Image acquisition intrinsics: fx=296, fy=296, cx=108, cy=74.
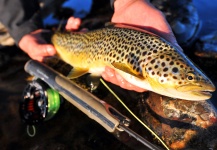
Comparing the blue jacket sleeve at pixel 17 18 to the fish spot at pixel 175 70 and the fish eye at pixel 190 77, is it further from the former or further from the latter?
the fish eye at pixel 190 77

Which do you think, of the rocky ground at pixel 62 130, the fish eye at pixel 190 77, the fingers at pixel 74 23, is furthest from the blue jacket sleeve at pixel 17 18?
the fish eye at pixel 190 77

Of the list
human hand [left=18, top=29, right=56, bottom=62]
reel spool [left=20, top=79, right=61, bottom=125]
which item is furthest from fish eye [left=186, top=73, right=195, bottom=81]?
human hand [left=18, top=29, right=56, bottom=62]

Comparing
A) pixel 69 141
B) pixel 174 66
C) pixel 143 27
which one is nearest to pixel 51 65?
pixel 69 141

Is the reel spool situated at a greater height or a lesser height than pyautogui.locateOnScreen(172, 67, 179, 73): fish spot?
lesser

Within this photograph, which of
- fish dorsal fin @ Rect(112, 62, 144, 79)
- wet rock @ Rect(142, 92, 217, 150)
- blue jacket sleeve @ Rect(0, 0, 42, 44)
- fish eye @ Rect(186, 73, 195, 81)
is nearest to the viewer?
fish eye @ Rect(186, 73, 195, 81)

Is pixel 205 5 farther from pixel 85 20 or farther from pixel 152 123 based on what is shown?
pixel 152 123

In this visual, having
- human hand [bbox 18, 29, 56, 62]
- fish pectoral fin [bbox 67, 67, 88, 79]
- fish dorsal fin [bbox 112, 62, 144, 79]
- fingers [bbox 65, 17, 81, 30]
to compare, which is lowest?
human hand [bbox 18, 29, 56, 62]

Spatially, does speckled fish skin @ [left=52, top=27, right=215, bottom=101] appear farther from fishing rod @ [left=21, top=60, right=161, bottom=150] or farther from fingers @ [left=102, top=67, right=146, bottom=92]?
fishing rod @ [left=21, top=60, right=161, bottom=150]
